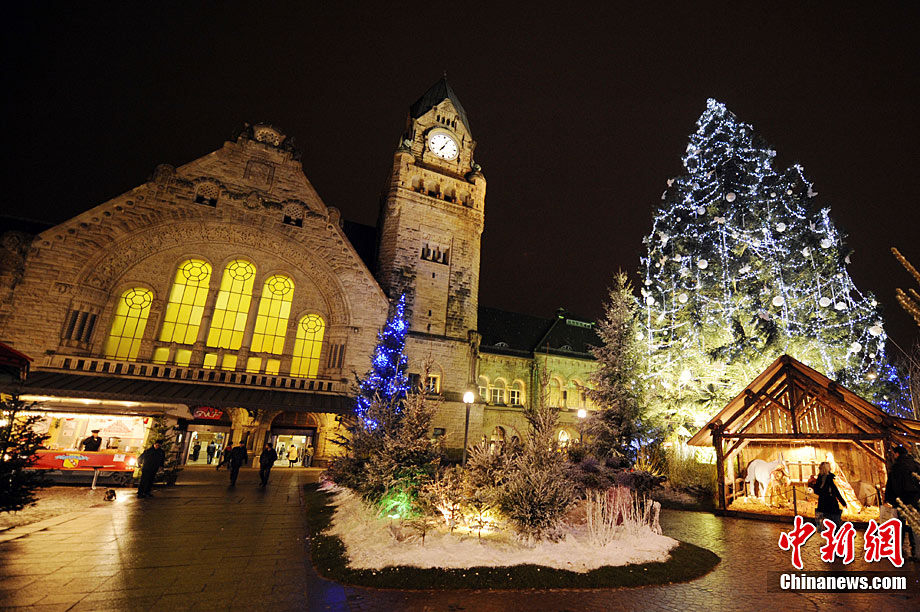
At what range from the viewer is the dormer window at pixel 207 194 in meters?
23.6

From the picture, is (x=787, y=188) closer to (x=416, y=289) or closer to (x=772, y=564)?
(x=772, y=564)

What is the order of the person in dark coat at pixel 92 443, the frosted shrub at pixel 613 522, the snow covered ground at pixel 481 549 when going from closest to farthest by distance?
1. the snow covered ground at pixel 481 549
2. the frosted shrub at pixel 613 522
3. the person in dark coat at pixel 92 443

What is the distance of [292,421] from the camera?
23859 mm

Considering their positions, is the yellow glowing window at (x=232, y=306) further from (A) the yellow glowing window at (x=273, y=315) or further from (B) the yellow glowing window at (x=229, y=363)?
(A) the yellow glowing window at (x=273, y=315)

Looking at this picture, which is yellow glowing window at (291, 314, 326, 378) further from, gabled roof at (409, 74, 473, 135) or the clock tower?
gabled roof at (409, 74, 473, 135)

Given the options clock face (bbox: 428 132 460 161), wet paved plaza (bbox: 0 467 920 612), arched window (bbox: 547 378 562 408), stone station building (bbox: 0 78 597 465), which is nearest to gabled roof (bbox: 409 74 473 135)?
clock face (bbox: 428 132 460 161)

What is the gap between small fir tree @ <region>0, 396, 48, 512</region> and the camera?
8.17 meters

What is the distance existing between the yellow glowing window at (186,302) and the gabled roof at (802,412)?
2487 centimetres

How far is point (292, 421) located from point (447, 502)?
18562mm

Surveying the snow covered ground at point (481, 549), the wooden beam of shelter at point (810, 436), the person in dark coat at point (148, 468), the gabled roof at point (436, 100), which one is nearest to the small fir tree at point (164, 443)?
the person in dark coat at point (148, 468)

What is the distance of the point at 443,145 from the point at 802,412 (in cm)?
2908

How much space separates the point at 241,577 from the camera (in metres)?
5.90

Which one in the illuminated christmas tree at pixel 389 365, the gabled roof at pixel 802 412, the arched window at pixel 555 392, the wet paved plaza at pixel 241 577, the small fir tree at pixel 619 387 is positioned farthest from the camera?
the arched window at pixel 555 392

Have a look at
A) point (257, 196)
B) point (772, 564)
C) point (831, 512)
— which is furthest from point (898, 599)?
point (257, 196)
